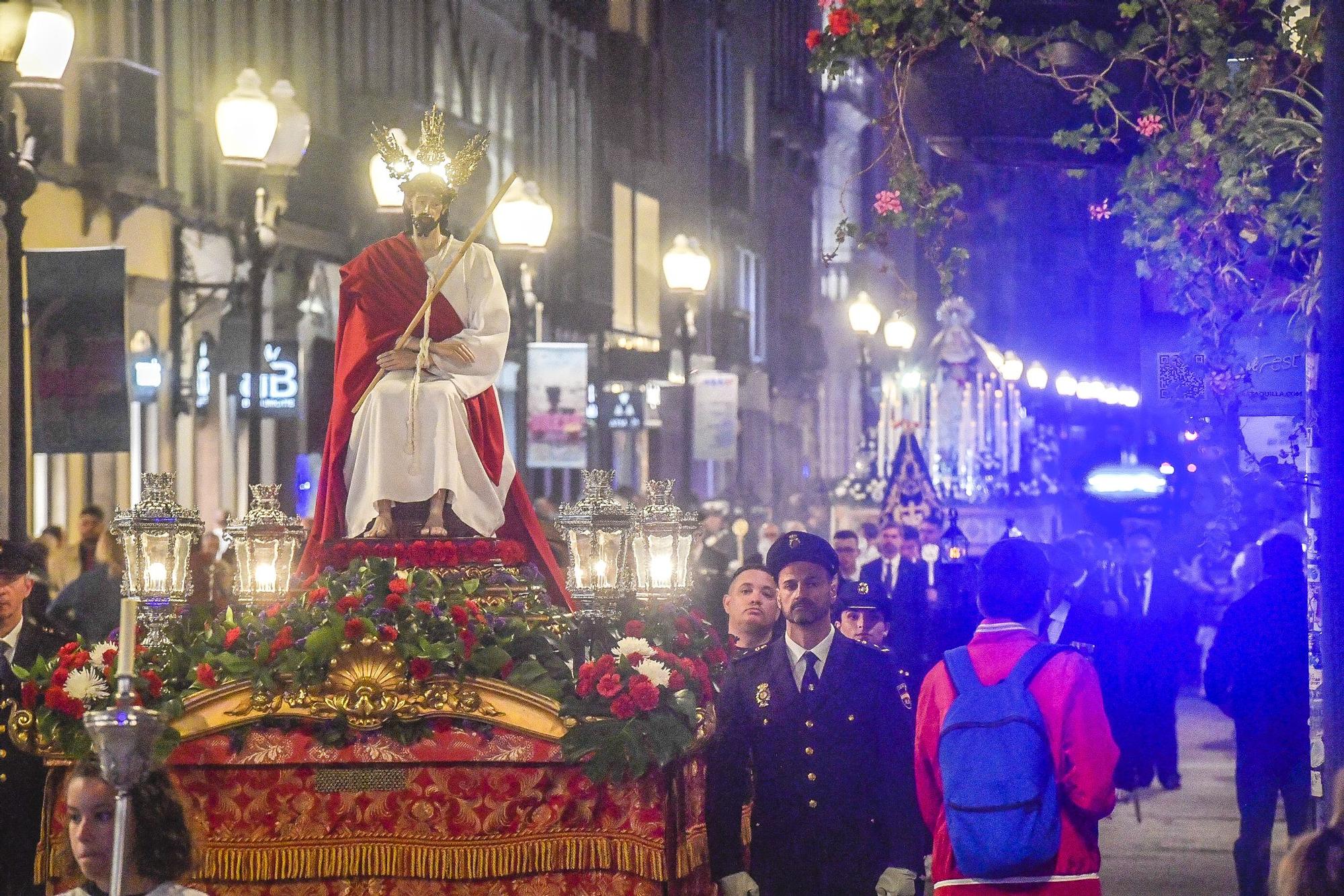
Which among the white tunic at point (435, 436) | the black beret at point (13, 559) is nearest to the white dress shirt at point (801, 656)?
the white tunic at point (435, 436)

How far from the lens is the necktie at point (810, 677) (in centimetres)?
809

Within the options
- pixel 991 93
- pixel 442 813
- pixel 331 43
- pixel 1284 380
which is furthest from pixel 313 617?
pixel 331 43

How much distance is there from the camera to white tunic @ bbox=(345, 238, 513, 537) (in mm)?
9891

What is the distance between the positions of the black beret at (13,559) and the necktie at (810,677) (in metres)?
3.35

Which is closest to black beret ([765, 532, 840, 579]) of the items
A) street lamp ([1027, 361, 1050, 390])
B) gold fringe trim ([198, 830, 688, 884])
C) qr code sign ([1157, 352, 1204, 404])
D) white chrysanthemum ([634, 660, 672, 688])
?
white chrysanthemum ([634, 660, 672, 688])

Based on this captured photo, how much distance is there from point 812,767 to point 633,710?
77 centimetres

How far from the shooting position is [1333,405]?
21.8ft

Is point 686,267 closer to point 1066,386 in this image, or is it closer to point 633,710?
point 633,710

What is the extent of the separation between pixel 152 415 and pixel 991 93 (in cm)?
1877

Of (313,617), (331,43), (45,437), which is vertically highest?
(331,43)

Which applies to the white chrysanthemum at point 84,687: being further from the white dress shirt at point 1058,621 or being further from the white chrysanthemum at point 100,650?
the white dress shirt at point 1058,621

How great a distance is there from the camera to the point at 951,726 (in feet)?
23.6

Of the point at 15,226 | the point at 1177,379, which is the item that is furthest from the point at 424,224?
the point at 1177,379

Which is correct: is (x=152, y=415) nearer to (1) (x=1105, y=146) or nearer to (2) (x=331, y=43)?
(2) (x=331, y=43)
